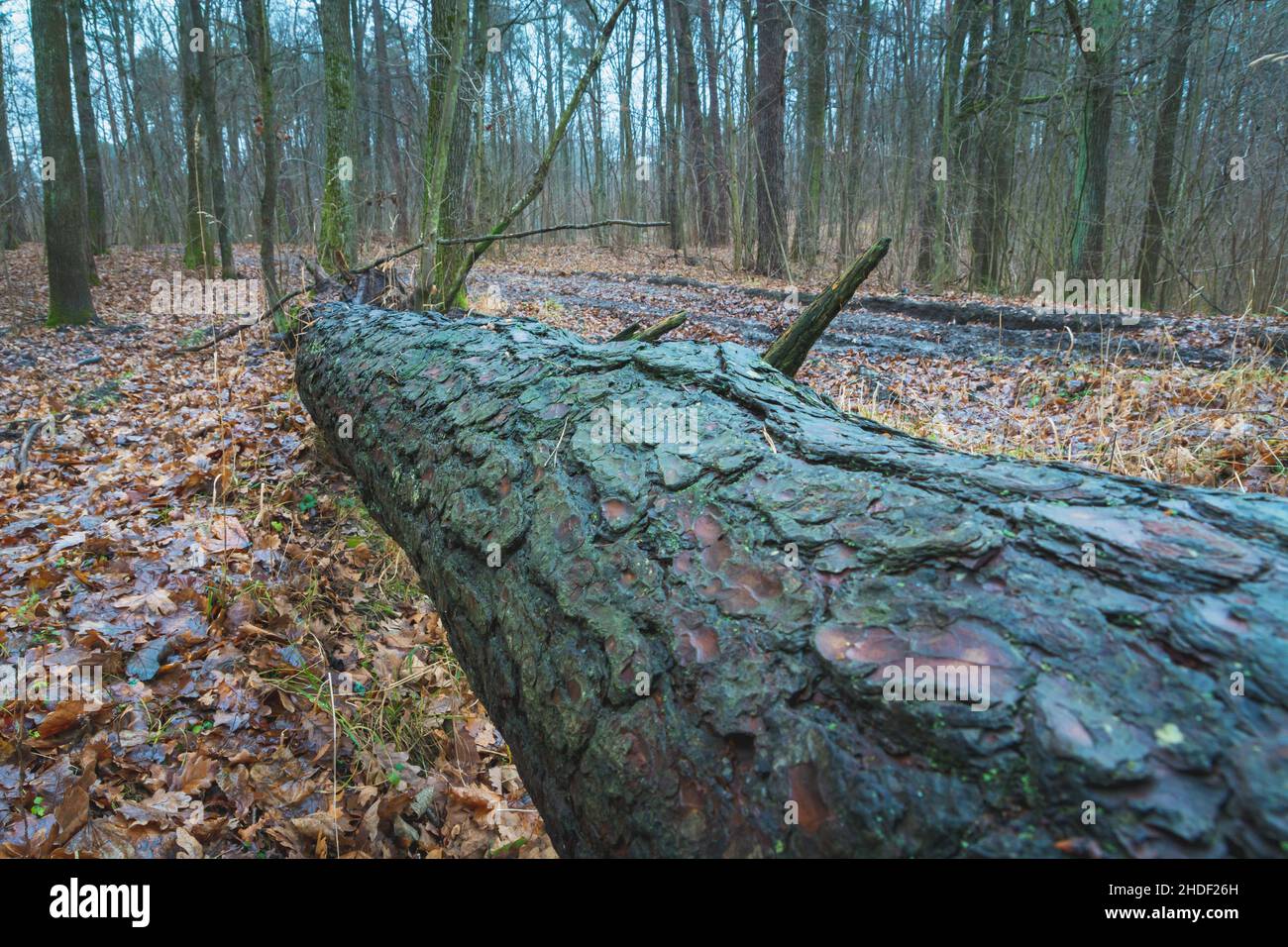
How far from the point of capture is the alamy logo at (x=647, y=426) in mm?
1594

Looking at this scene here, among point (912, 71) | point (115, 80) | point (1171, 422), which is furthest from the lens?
point (115, 80)

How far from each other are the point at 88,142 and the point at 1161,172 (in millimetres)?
20113

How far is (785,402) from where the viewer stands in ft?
5.53

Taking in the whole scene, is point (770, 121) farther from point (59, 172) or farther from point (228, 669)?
point (228, 669)

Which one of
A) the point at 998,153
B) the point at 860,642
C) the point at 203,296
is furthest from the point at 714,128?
the point at 860,642

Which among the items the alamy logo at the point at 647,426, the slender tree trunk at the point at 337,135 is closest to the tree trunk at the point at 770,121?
the slender tree trunk at the point at 337,135

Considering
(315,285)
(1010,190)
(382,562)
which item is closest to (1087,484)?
(382,562)

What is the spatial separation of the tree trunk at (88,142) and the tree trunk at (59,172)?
5.15 metres
